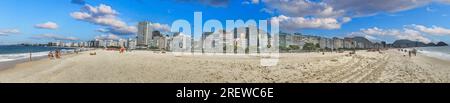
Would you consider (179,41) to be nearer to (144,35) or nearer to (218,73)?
(144,35)

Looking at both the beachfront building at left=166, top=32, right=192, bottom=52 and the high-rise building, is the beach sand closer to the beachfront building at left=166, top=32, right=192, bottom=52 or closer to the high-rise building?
the beachfront building at left=166, top=32, right=192, bottom=52

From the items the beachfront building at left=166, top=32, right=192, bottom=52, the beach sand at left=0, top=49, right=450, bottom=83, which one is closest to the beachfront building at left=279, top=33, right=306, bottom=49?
the beachfront building at left=166, top=32, right=192, bottom=52

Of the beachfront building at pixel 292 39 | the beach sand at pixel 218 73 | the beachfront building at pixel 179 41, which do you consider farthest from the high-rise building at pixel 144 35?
the beach sand at pixel 218 73

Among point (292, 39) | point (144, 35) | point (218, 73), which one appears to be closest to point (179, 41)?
point (144, 35)

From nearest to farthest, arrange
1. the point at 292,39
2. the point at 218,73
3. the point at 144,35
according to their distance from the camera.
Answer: the point at 218,73 → the point at 292,39 → the point at 144,35

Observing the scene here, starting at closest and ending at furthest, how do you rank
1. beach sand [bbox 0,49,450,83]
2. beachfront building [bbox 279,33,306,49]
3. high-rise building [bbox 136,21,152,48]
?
beach sand [bbox 0,49,450,83], beachfront building [bbox 279,33,306,49], high-rise building [bbox 136,21,152,48]

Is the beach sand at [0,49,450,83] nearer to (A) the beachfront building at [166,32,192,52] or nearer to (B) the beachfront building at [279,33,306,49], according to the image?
(A) the beachfront building at [166,32,192,52]

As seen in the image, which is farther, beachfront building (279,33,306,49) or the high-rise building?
the high-rise building

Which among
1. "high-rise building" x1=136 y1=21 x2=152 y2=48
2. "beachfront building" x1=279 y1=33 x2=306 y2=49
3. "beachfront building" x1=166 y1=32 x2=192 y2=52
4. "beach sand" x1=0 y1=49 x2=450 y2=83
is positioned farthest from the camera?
"high-rise building" x1=136 y1=21 x2=152 y2=48

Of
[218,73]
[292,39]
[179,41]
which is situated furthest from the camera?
[292,39]

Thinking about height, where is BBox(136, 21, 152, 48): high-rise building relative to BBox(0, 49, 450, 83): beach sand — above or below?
above

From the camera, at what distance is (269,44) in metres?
124

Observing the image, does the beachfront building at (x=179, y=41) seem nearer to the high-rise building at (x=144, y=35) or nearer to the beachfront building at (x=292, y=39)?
the high-rise building at (x=144, y=35)

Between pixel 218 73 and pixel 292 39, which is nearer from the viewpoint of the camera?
pixel 218 73
